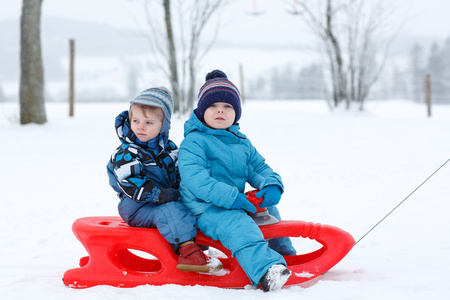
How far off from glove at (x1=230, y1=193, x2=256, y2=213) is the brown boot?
0.26m

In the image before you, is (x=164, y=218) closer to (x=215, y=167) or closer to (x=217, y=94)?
(x=215, y=167)

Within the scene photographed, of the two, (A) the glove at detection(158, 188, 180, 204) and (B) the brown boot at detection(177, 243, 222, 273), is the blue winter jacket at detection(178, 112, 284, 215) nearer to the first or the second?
(A) the glove at detection(158, 188, 180, 204)

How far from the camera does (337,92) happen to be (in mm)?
10555

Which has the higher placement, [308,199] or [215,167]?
[215,167]

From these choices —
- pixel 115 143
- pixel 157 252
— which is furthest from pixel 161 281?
pixel 115 143

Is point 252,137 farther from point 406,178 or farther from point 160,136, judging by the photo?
point 160,136

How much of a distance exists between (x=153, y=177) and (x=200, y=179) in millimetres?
295

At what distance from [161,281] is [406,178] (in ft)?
10.3

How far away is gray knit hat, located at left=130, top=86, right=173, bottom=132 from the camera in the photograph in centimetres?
216

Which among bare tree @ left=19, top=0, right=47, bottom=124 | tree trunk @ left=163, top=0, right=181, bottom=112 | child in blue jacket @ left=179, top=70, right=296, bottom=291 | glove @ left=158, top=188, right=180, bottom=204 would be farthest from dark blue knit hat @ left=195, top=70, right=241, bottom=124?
tree trunk @ left=163, top=0, right=181, bottom=112

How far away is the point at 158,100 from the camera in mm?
2195

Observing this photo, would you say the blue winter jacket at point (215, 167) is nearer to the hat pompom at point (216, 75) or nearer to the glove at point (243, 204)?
the glove at point (243, 204)

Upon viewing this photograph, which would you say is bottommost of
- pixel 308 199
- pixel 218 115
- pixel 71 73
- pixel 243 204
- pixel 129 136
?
pixel 308 199

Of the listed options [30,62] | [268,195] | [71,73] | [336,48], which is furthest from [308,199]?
[336,48]
